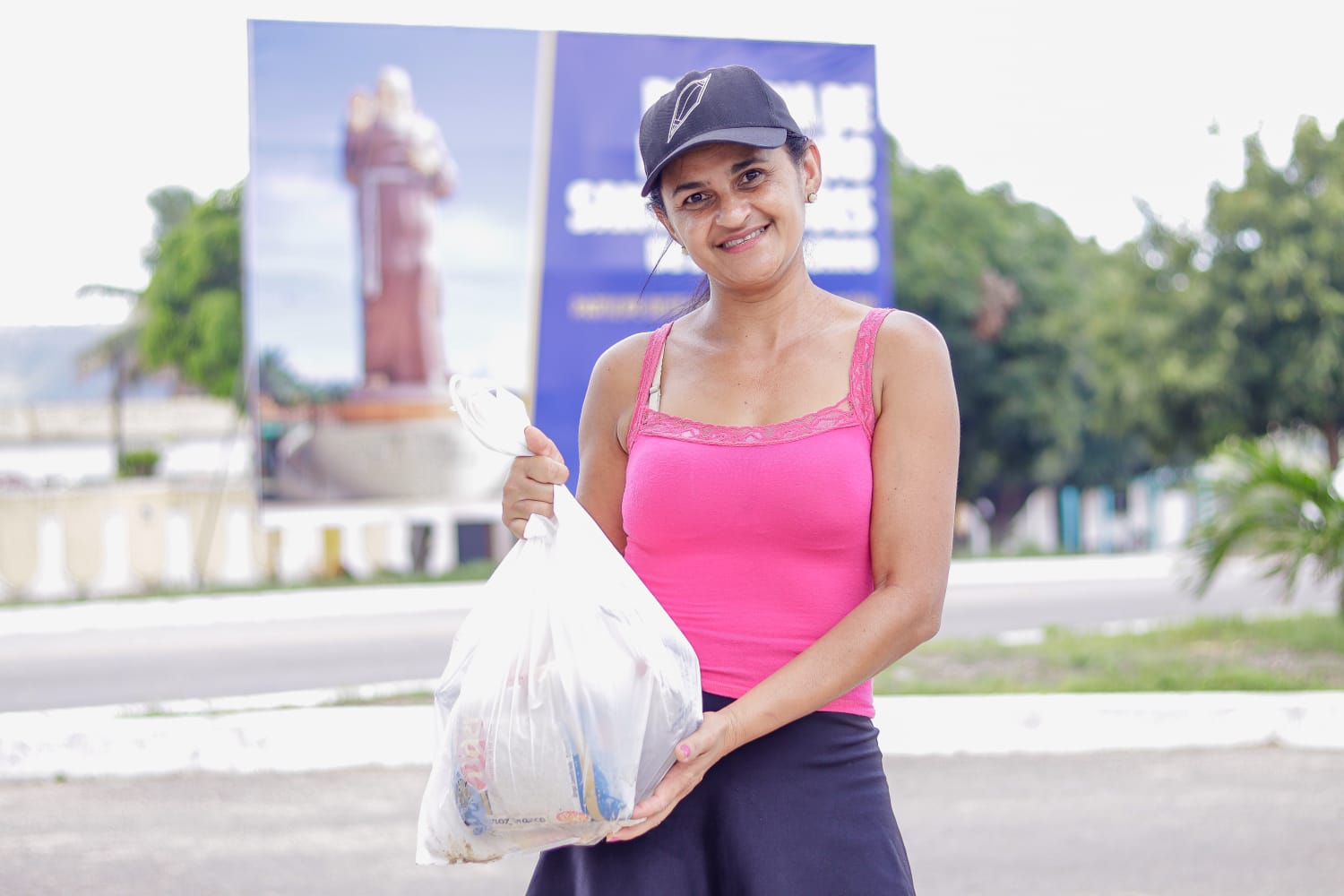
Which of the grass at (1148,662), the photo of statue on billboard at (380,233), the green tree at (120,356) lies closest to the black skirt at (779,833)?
the grass at (1148,662)

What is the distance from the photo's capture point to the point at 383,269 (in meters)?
15.1

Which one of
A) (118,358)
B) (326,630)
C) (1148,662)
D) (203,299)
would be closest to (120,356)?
(118,358)

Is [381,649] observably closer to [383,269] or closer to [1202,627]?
[383,269]

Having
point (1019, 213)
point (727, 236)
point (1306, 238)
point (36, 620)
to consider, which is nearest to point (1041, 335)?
point (1019, 213)

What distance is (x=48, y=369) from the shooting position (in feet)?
168

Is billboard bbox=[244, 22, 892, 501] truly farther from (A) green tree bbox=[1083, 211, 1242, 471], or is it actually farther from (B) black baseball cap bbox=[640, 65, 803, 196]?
(B) black baseball cap bbox=[640, 65, 803, 196]

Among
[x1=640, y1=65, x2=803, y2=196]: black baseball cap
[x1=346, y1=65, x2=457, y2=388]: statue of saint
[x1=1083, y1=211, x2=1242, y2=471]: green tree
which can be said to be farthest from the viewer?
[x1=1083, y1=211, x2=1242, y2=471]: green tree

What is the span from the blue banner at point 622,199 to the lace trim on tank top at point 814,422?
11.0 m

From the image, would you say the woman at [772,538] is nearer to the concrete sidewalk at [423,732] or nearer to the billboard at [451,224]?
the concrete sidewalk at [423,732]

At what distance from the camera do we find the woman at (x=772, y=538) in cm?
196

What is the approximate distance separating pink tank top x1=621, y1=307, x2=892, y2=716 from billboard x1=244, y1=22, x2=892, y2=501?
10884 mm

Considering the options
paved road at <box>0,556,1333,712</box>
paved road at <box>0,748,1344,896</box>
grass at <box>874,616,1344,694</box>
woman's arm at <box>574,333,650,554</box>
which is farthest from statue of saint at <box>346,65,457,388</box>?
woman's arm at <box>574,333,650,554</box>

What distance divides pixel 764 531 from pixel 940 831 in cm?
389

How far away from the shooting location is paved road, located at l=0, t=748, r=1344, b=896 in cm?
500
